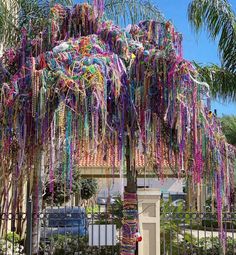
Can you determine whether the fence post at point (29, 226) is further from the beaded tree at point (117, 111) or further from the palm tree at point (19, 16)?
the palm tree at point (19, 16)

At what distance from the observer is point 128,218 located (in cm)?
582

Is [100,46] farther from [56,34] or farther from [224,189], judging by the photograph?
[224,189]

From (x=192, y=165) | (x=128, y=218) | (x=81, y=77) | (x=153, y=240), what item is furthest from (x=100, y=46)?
(x=153, y=240)

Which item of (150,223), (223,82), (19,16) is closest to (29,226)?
(150,223)

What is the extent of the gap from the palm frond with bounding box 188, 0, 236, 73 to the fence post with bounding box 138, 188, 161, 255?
502 cm

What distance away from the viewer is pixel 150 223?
8297 mm

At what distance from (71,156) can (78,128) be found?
333 millimetres

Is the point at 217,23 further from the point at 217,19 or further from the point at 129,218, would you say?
the point at 129,218

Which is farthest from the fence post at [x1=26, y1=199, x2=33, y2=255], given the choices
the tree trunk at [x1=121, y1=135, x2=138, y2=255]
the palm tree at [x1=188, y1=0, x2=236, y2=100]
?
the palm tree at [x1=188, y1=0, x2=236, y2=100]

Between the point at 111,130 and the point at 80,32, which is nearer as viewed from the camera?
the point at 111,130

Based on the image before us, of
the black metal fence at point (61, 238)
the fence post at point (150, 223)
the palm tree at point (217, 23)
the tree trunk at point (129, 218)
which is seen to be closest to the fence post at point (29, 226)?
the black metal fence at point (61, 238)

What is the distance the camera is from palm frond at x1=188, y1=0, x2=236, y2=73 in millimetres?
11320

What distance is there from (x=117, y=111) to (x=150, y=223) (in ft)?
12.4

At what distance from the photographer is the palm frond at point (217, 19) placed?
11.3 meters
